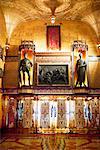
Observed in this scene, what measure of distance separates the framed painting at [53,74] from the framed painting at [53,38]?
139 centimetres

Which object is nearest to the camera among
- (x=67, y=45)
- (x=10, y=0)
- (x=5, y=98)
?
(x=10, y=0)

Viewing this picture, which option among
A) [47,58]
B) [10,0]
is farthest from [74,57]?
[10,0]

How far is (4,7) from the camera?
14422 mm

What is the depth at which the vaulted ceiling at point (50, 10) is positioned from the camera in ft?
46.4

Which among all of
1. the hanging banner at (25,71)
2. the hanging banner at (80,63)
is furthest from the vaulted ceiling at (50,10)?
the hanging banner at (25,71)

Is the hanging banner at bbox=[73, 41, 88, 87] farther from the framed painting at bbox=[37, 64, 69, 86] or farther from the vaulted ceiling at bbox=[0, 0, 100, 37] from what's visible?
the vaulted ceiling at bbox=[0, 0, 100, 37]

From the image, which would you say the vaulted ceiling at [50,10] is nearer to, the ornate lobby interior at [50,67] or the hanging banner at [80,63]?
the ornate lobby interior at [50,67]

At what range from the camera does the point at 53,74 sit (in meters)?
15.1


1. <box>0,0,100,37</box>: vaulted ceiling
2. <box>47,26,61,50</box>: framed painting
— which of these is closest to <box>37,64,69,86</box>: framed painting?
<box>47,26,61,50</box>: framed painting

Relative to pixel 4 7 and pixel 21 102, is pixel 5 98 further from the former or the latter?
pixel 4 7

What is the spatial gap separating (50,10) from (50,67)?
11.7 ft

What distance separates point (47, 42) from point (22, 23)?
2205mm

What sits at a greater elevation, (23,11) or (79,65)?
(23,11)

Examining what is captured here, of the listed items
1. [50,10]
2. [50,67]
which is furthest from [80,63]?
[50,10]
